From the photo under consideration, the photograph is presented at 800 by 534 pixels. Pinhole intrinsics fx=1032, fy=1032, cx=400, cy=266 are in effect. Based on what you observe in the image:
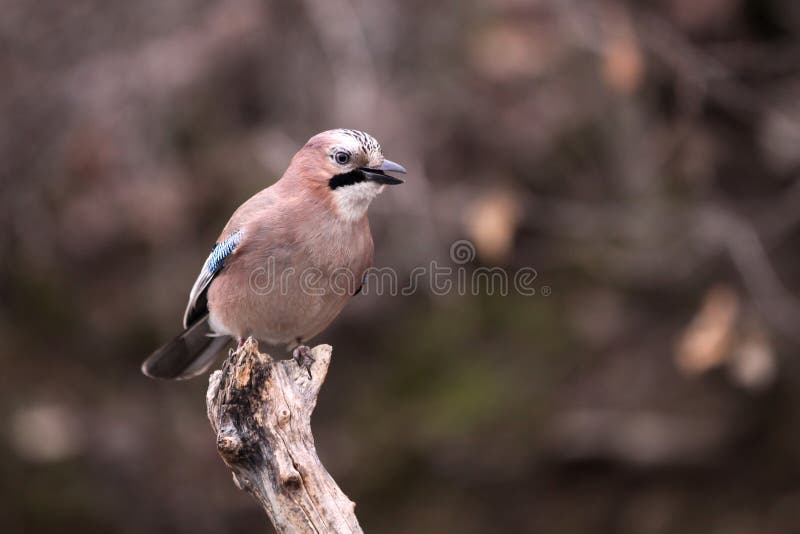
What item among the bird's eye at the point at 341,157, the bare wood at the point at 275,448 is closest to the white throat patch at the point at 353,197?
the bird's eye at the point at 341,157

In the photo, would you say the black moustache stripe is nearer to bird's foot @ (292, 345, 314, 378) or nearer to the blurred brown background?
bird's foot @ (292, 345, 314, 378)

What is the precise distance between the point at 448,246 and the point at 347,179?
427 cm

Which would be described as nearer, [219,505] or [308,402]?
[308,402]

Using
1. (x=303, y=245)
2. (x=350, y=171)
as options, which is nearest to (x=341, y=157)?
(x=350, y=171)

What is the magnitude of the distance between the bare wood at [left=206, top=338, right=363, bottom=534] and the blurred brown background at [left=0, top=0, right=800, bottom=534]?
127 inches

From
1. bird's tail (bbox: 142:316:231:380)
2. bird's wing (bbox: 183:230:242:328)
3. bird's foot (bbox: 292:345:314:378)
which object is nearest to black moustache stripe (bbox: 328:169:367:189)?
bird's wing (bbox: 183:230:242:328)

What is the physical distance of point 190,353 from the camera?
21.4 ft

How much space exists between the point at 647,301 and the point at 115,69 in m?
5.49

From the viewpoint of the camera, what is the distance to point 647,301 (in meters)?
9.39

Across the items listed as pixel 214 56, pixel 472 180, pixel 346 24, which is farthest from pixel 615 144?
pixel 214 56

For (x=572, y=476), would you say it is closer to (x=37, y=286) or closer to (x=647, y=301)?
(x=647, y=301)

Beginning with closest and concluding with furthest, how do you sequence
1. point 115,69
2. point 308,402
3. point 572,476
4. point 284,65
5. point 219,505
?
point 308,402 → point 572,476 → point 219,505 → point 115,69 → point 284,65

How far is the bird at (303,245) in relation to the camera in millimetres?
5484

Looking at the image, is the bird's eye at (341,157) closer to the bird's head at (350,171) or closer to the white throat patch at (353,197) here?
the bird's head at (350,171)
